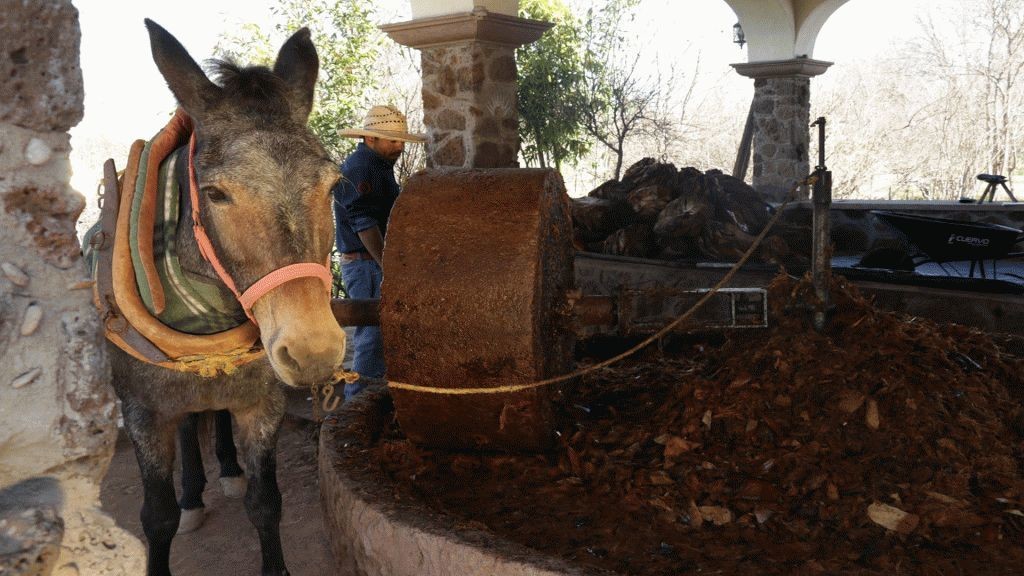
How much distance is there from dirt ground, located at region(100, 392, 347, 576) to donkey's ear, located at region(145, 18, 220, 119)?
1991 millimetres

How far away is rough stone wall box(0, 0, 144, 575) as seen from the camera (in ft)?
3.92

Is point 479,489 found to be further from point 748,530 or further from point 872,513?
point 872,513

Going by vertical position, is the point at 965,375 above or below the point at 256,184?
below

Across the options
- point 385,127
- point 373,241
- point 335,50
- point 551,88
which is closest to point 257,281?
point 373,241

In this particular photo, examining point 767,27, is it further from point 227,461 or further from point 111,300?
point 111,300

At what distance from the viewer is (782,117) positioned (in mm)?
10648

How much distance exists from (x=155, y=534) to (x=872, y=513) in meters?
2.35

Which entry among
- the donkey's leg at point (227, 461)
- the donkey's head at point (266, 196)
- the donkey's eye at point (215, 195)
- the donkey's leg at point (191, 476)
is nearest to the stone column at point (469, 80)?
the donkey's leg at point (227, 461)

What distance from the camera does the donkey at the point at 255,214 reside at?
192 cm

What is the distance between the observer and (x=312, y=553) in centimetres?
345

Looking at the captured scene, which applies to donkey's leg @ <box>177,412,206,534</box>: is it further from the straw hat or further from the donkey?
the straw hat

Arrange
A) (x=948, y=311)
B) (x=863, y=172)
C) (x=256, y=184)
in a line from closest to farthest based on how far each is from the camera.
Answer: (x=256, y=184)
(x=948, y=311)
(x=863, y=172)

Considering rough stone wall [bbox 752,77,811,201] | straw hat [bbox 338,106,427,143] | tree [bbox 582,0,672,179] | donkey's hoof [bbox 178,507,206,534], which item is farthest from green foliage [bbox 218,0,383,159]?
donkey's hoof [bbox 178,507,206,534]

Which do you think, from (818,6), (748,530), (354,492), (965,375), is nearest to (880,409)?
(965,375)
